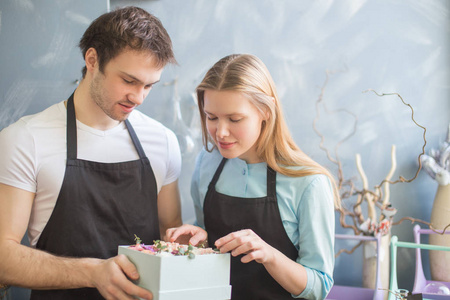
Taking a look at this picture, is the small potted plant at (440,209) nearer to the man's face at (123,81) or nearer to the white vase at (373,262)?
the white vase at (373,262)

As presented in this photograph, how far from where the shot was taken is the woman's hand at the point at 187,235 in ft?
5.92

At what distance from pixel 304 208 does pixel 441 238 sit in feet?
4.17

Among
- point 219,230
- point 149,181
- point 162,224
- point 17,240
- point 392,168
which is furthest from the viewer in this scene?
point 392,168

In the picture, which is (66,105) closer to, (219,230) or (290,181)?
(219,230)

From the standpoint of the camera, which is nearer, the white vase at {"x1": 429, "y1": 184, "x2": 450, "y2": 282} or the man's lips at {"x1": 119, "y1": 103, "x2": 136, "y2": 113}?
the man's lips at {"x1": 119, "y1": 103, "x2": 136, "y2": 113}

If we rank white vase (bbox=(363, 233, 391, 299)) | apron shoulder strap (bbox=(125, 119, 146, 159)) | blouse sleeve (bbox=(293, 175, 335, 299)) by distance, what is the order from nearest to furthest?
blouse sleeve (bbox=(293, 175, 335, 299)) < apron shoulder strap (bbox=(125, 119, 146, 159)) < white vase (bbox=(363, 233, 391, 299))

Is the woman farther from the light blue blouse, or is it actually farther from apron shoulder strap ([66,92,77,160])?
apron shoulder strap ([66,92,77,160])

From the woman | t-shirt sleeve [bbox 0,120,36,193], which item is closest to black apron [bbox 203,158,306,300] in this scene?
the woman

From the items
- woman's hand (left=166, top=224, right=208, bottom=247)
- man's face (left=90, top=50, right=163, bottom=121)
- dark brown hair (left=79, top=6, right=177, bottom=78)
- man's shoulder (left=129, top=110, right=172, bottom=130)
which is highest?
dark brown hair (left=79, top=6, right=177, bottom=78)

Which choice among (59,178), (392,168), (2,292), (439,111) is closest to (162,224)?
(59,178)

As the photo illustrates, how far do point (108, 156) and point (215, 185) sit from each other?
452mm

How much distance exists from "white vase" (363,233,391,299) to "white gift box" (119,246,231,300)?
1408mm

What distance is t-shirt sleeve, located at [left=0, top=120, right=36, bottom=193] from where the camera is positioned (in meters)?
1.76

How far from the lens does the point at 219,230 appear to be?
6.32 feet
